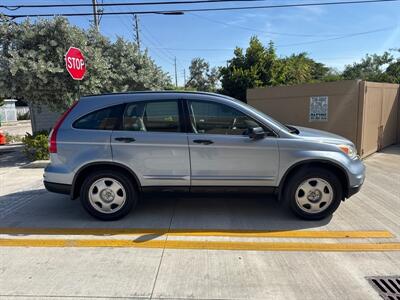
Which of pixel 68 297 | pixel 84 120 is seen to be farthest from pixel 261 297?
pixel 84 120

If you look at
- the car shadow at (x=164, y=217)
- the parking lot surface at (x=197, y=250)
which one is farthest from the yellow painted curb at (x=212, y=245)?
the car shadow at (x=164, y=217)

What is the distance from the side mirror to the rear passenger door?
865mm

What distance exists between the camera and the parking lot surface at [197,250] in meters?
3.02

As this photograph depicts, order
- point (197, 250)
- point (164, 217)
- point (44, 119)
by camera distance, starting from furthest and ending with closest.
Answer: point (44, 119) < point (164, 217) < point (197, 250)

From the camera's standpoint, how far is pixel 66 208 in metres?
5.17

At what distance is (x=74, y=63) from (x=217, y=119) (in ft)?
17.4

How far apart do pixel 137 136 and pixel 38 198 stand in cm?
260

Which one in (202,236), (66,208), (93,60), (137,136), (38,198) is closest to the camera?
(202,236)

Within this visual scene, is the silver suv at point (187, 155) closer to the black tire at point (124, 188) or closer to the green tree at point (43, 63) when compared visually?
the black tire at point (124, 188)

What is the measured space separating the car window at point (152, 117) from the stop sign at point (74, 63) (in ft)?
14.0

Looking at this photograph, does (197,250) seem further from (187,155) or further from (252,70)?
(252,70)

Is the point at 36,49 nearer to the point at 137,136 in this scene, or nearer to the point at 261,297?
the point at 137,136

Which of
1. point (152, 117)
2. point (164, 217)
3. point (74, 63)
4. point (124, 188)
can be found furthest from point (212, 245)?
point (74, 63)

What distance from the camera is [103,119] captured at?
177 inches
